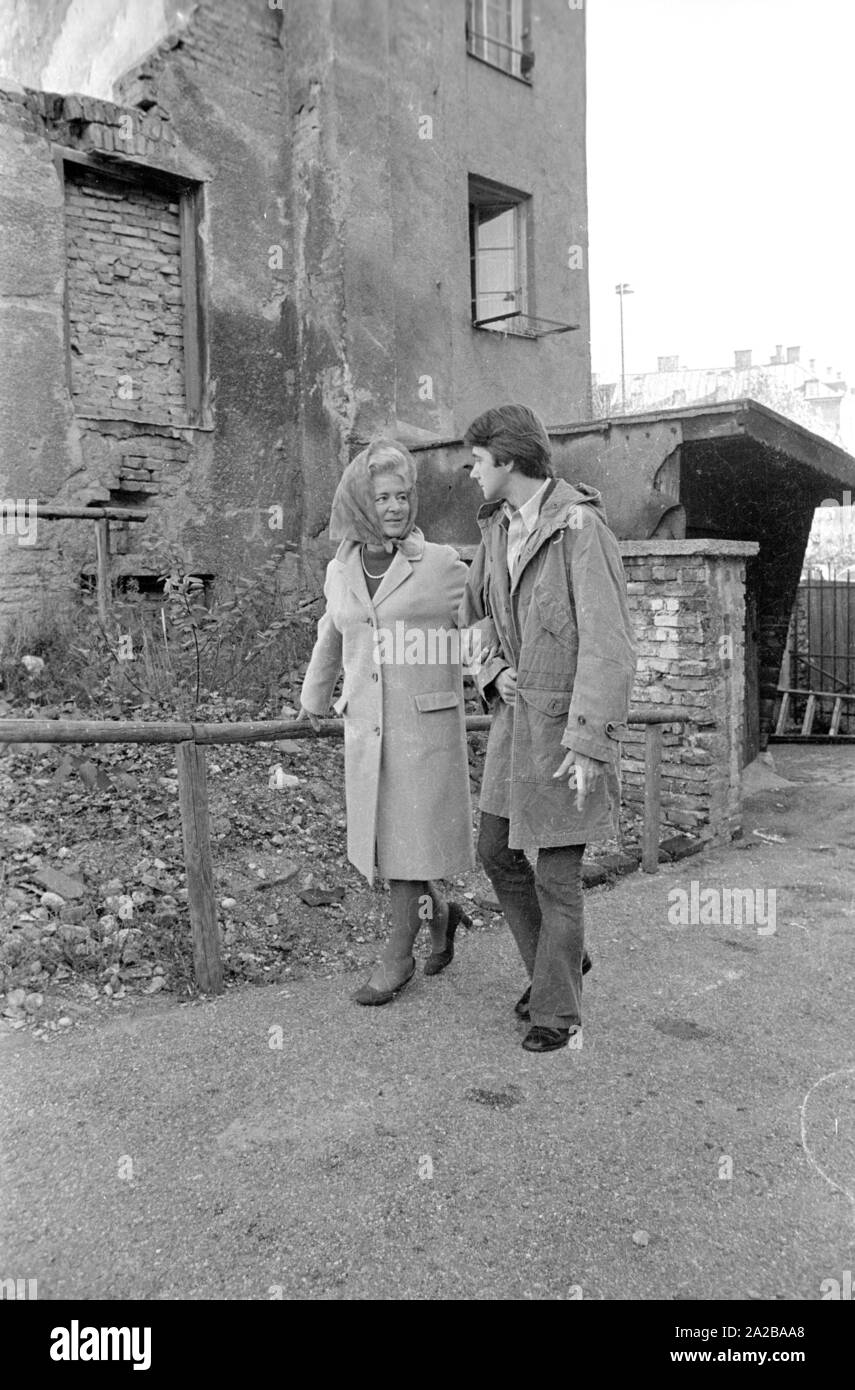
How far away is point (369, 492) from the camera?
3520 millimetres

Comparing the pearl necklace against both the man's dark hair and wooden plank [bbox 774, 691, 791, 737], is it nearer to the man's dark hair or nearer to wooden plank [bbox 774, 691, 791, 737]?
the man's dark hair

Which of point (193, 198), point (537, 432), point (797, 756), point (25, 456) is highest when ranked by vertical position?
point (193, 198)

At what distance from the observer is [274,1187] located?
2629 mm

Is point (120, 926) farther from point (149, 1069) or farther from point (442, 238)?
point (442, 238)

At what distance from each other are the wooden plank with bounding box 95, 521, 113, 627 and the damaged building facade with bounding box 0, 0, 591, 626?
445 mm

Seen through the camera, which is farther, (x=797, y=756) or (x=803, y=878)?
(x=797, y=756)

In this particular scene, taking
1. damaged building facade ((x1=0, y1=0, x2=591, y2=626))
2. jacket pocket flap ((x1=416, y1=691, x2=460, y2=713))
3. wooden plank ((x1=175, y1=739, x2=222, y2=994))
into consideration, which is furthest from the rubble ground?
damaged building facade ((x1=0, y1=0, x2=591, y2=626))

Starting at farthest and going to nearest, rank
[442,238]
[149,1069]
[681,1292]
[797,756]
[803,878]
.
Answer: [797,756] → [442,238] → [803,878] → [149,1069] → [681,1292]

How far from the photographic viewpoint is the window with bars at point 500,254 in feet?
38.5

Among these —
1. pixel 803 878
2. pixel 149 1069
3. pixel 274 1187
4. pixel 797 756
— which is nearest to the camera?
pixel 274 1187

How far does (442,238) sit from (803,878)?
730cm

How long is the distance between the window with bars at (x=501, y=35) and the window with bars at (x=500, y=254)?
4.32ft

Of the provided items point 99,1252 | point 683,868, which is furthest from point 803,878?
point 99,1252

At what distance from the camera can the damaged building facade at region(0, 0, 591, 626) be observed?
26.3 ft
